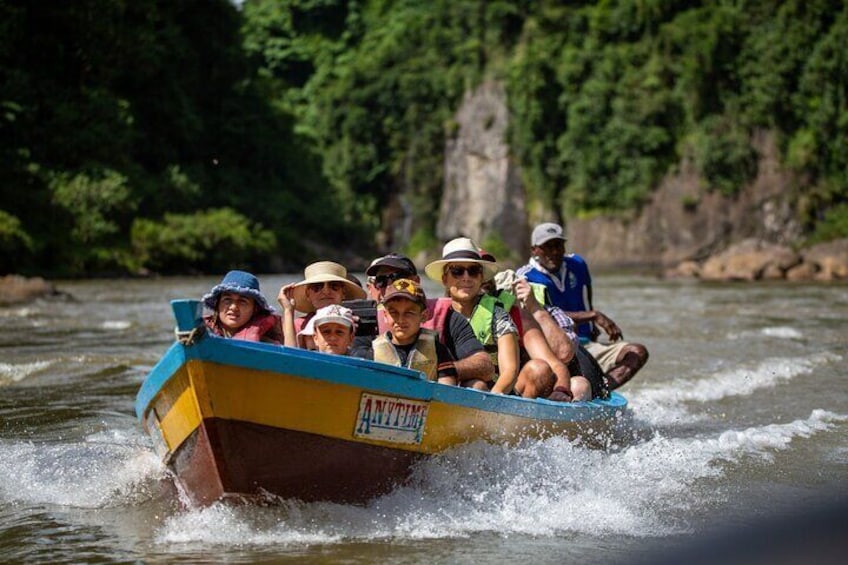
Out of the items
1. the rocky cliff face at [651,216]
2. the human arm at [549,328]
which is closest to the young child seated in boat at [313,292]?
the human arm at [549,328]

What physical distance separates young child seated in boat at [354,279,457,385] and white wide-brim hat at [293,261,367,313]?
82 cm

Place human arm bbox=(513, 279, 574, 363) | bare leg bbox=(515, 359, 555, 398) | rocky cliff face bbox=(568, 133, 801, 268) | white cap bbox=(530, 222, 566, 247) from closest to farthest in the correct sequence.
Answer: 1. bare leg bbox=(515, 359, 555, 398)
2. human arm bbox=(513, 279, 574, 363)
3. white cap bbox=(530, 222, 566, 247)
4. rocky cliff face bbox=(568, 133, 801, 268)

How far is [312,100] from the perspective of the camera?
6531 cm

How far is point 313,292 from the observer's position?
6.34 metres

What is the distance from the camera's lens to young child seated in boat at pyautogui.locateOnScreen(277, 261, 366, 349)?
→ 20.5ft

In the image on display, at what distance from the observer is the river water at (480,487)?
4.51 metres

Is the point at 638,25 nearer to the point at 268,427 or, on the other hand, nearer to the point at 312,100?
the point at 312,100

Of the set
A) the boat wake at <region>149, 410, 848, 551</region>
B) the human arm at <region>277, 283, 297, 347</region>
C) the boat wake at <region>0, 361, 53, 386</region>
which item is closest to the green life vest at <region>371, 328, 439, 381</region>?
the boat wake at <region>149, 410, 848, 551</region>

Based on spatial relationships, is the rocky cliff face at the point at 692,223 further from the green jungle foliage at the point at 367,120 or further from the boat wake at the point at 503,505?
the boat wake at the point at 503,505

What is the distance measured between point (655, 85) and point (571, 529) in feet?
134

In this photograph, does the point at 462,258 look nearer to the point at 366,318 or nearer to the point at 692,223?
the point at 366,318

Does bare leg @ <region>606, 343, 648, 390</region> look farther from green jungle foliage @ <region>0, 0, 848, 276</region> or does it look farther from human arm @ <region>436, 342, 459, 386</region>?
green jungle foliage @ <region>0, 0, 848, 276</region>

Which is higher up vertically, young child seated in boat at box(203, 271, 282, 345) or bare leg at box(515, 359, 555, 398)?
young child seated in boat at box(203, 271, 282, 345)

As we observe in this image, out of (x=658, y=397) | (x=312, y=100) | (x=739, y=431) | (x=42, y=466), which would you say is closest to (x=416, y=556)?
(x=42, y=466)
